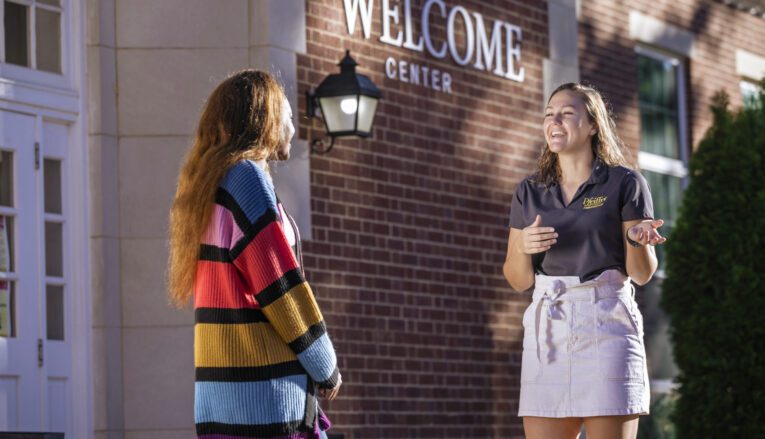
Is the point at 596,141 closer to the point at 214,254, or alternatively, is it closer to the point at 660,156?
the point at 214,254

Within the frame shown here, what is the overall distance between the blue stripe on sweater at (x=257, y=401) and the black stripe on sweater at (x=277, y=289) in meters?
0.23

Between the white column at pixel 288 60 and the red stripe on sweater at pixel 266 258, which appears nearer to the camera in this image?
the red stripe on sweater at pixel 266 258

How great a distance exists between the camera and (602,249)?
199 inches

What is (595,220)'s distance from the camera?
511cm

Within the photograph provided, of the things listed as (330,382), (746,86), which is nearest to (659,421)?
(746,86)

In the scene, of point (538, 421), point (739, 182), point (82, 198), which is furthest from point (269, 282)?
point (739, 182)

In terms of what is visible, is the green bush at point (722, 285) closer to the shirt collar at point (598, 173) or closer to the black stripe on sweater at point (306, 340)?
the shirt collar at point (598, 173)

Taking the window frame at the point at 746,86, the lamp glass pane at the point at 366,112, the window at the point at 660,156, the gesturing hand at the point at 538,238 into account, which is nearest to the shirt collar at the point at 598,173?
the gesturing hand at the point at 538,238

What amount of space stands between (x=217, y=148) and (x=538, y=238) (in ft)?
4.09

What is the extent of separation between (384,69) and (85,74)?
6.91ft

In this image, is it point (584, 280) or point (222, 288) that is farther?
point (584, 280)

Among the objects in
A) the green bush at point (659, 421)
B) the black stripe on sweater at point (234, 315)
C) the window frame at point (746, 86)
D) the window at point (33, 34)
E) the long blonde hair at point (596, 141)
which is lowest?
the green bush at point (659, 421)

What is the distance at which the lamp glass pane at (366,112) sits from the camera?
878cm

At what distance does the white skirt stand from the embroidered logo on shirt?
0.78 feet
